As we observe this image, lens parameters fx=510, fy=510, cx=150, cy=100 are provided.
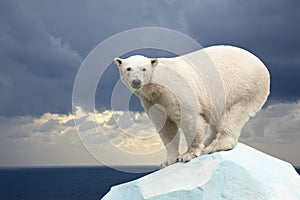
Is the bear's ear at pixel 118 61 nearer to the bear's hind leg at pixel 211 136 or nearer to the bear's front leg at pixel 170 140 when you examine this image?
the bear's front leg at pixel 170 140

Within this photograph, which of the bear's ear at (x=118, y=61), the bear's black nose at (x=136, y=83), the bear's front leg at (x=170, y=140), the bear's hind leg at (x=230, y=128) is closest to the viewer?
the bear's black nose at (x=136, y=83)

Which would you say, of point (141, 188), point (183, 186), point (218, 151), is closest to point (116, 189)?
point (141, 188)

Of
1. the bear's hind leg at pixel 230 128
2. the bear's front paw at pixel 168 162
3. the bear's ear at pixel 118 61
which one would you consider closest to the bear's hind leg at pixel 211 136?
the bear's hind leg at pixel 230 128

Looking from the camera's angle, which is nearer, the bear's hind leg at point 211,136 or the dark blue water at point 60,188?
the bear's hind leg at point 211,136

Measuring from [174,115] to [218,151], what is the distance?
0.98 m

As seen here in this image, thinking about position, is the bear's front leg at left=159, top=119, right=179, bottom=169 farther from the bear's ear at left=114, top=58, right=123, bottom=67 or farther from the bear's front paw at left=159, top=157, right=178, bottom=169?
the bear's ear at left=114, top=58, right=123, bottom=67

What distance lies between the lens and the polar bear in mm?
7570

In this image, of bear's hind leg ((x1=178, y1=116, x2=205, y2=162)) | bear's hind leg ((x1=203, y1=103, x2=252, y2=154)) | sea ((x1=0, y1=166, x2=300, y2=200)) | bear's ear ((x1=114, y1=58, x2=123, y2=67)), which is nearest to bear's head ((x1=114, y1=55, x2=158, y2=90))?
bear's ear ((x1=114, y1=58, x2=123, y2=67))

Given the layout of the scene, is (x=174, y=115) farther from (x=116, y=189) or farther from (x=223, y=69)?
(x=116, y=189)

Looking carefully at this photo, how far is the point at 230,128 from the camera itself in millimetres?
7891

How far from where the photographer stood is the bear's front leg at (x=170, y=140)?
8.07 metres

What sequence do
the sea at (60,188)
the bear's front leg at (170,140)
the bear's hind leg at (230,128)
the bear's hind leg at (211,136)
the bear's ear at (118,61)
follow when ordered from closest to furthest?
the bear's ear at (118,61)
the bear's hind leg at (230,128)
the bear's front leg at (170,140)
the bear's hind leg at (211,136)
the sea at (60,188)

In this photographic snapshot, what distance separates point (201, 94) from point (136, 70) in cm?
124

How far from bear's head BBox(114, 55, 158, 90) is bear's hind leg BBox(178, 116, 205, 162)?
3.15 ft
